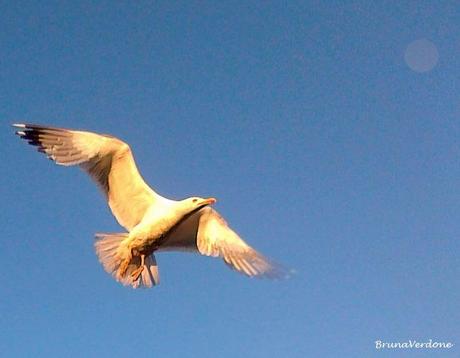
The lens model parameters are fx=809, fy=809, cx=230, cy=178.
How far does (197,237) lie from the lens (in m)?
10.5

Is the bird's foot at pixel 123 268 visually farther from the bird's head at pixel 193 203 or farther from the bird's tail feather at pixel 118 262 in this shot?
the bird's head at pixel 193 203

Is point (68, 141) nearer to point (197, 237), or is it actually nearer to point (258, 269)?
point (197, 237)

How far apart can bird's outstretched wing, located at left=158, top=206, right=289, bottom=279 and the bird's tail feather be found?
324 mm

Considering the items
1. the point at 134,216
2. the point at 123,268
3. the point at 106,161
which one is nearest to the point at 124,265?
the point at 123,268

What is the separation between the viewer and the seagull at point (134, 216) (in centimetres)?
991

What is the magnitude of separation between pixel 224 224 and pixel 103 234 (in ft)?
5.10

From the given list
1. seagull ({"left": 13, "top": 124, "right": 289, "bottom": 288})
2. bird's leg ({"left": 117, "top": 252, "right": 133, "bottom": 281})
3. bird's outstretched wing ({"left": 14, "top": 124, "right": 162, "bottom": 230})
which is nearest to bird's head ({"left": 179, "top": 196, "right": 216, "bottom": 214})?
seagull ({"left": 13, "top": 124, "right": 289, "bottom": 288})

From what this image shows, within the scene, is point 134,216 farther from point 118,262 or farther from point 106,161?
point 106,161

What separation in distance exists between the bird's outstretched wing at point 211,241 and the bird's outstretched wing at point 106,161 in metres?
0.52

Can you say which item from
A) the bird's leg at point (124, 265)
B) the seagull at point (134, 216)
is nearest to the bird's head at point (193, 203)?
the seagull at point (134, 216)

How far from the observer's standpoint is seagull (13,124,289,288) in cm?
991

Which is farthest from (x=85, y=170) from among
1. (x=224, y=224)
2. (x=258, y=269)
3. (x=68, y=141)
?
(x=258, y=269)

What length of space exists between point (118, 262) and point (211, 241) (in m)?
1.21

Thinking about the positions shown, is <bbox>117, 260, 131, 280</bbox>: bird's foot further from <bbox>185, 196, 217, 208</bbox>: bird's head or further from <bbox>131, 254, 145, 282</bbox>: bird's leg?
<bbox>185, 196, 217, 208</bbox>: bird's head
